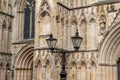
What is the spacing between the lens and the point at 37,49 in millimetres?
20438

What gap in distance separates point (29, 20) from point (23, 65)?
4.14 m

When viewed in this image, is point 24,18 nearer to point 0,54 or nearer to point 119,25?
point 0,54

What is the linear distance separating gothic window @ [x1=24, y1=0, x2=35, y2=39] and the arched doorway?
1705mm

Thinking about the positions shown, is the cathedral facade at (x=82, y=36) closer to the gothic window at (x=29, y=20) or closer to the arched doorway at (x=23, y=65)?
the arched doorway at (x=23, y=65)

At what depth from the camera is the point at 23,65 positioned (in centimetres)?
2470

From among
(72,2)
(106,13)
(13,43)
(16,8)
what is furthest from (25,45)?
(106,13)

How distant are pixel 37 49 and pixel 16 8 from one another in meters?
7.11

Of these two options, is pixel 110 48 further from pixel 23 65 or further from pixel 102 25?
pixel 23 65

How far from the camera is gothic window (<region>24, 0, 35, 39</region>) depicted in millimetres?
25266

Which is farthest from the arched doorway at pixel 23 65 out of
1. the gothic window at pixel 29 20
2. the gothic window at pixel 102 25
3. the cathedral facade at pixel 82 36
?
the gothic window at pixel 102 25

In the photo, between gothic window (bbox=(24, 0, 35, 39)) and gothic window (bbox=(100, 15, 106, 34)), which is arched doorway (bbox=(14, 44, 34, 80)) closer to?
gothic window (bbox=(24, 0, 35, 39))

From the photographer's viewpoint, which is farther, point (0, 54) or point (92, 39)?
point (0, 54)

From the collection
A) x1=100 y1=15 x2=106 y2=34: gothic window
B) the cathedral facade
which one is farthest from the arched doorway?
x1=100 y1=15 x2=106 y2=34: gothic window

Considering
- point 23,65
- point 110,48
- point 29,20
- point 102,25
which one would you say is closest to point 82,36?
point 102,25
